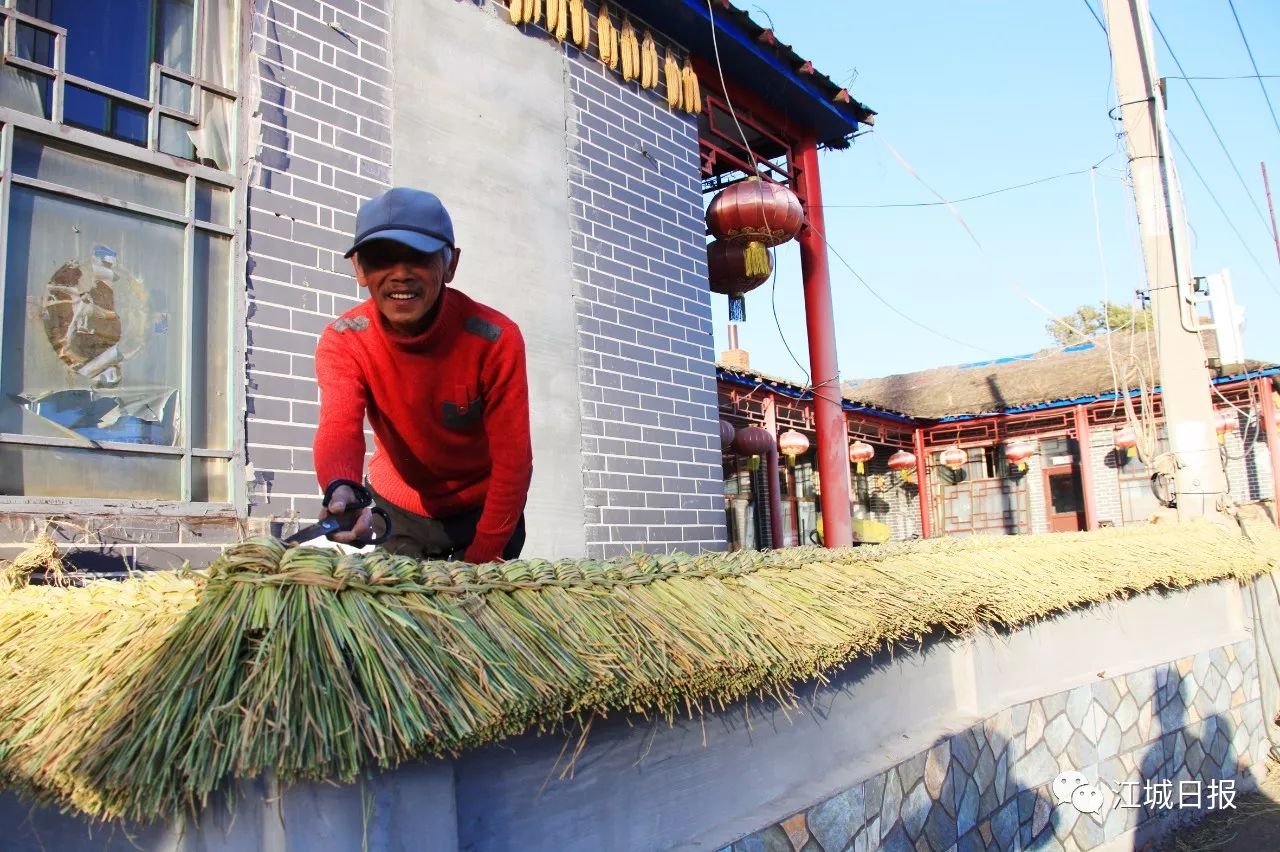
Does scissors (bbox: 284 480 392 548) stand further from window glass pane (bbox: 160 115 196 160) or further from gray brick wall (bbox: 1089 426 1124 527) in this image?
gray brick wall (bbox: 1089 426 1124 527)

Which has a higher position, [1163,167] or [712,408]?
[1163,167]

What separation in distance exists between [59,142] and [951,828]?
12.3 ft

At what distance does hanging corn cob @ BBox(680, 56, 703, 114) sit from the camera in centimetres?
634

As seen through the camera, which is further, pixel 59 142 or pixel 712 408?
pixel 712 408

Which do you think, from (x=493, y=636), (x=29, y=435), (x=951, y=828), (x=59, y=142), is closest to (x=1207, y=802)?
(x=951, y=828)

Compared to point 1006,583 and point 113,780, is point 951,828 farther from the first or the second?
point 113,780

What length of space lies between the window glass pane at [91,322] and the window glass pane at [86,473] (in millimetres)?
71

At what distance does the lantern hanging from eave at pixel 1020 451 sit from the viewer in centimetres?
1780

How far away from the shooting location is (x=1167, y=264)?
7.40 metres

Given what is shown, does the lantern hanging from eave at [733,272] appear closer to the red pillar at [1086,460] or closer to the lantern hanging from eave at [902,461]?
the lantern hanging from eave at [902,461]

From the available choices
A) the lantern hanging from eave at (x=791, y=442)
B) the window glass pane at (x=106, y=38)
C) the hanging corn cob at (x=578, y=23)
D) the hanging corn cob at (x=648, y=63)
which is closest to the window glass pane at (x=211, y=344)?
the window glass pane at (x=106, y=38)

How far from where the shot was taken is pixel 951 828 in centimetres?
310

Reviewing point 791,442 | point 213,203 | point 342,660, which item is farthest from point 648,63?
point 791,442

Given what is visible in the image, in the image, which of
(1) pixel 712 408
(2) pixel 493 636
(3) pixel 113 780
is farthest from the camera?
(1) pixel 712 408
